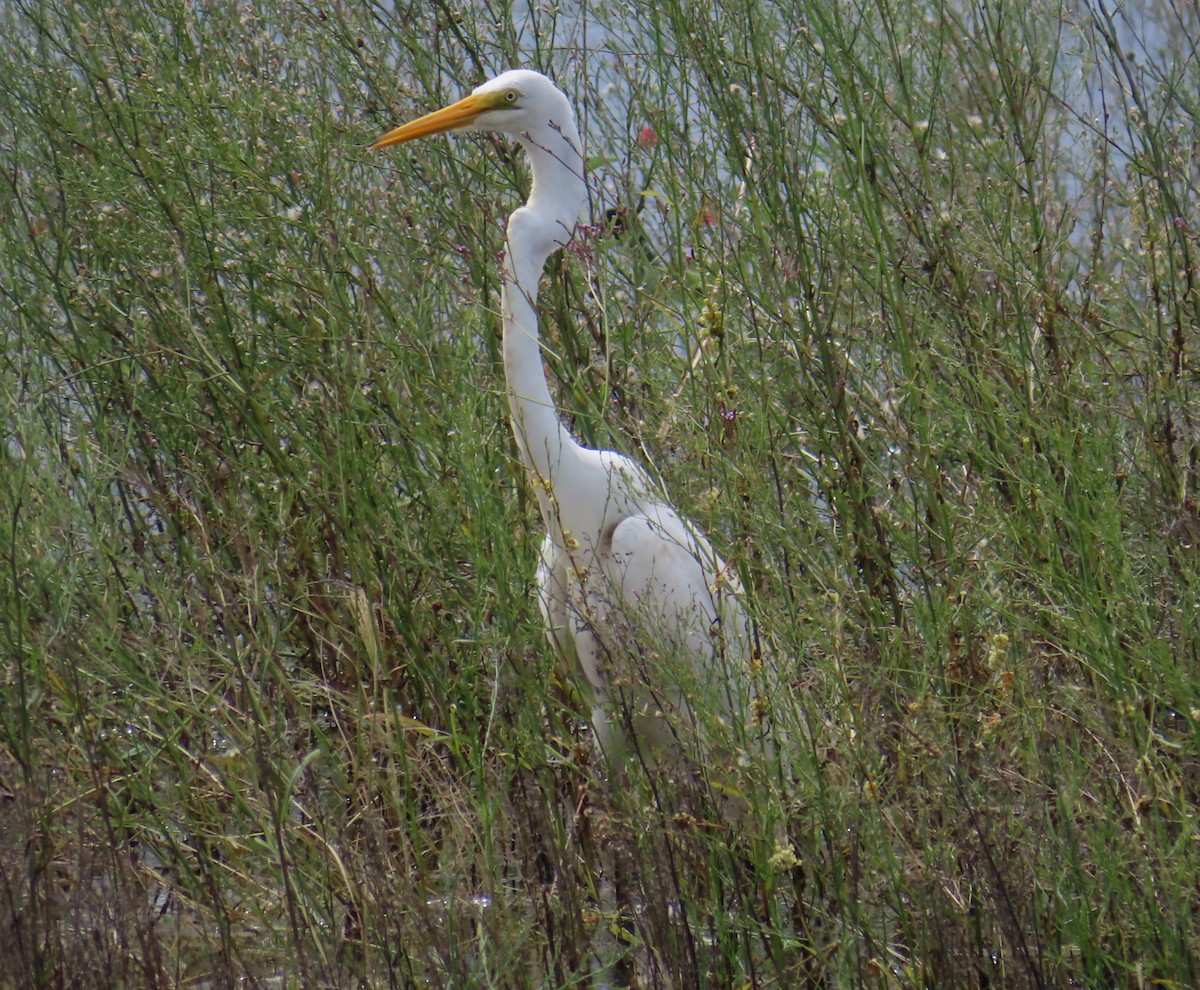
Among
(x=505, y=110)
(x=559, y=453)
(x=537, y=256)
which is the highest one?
(x=505, y=110)

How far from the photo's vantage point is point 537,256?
292cm

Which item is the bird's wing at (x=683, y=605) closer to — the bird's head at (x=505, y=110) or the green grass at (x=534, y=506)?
the green grass at (x=534, y=506)

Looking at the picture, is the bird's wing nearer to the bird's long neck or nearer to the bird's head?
the bird's long neck

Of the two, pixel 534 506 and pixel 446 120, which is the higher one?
pixel 446 120

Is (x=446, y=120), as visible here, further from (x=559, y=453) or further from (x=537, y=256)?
(x=559, y=453)

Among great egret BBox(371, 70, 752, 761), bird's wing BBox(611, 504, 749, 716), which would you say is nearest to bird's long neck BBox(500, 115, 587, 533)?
great egret BBox(371, 70, 752, 761)

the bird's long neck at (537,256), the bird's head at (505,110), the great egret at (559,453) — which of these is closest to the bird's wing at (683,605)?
the great egret at (559,453)

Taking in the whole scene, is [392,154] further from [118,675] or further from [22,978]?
[22,978]

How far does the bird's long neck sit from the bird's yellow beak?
0.11 m

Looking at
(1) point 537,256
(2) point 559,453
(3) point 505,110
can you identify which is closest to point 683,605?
(2) point 559,453

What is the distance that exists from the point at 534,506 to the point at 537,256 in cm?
57

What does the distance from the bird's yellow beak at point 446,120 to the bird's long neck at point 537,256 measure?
0.37 ft

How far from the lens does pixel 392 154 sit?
3453 mm

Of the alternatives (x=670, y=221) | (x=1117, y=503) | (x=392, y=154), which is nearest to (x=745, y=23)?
(x=670, y=221)
